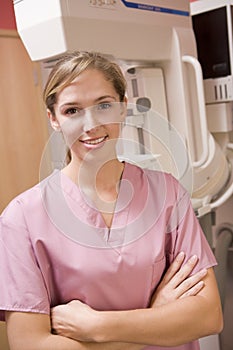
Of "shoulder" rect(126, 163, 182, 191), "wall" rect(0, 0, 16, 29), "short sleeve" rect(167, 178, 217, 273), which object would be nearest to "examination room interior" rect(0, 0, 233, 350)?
"wall" rect(0, 0, 16, 29)

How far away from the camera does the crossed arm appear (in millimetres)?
780

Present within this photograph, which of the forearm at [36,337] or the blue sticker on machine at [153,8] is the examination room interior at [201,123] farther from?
the forearm at [36,337]

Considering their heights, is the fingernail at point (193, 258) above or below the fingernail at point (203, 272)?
above

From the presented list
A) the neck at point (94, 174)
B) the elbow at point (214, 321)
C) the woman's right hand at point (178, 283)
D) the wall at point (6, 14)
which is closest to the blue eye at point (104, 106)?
the neck at point (94, 174)

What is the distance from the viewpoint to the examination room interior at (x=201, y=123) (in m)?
1.55

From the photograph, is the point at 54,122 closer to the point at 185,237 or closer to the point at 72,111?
the point at 72,111

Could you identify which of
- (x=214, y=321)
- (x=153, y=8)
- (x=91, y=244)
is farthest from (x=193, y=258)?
(x=153, y=8)

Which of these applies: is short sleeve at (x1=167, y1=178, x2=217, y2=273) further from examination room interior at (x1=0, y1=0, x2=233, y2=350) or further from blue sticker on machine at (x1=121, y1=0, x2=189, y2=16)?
blue sticker on machine at (x1=121, y1=0, x2=189, y2=16)

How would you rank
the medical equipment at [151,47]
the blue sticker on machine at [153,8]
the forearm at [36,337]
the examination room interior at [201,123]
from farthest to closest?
the examination room interior at [201,123]
the blue sticker on machine at [153,8]
the medical equipment at [151,47]
the forearm at [36,337]

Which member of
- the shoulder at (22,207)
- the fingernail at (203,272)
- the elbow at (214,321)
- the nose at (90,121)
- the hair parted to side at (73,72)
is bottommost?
the elbow at (214,321)

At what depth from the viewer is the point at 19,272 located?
808 millimetres

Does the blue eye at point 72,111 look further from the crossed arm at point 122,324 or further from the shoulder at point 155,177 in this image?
the crossed arm at point 122,324

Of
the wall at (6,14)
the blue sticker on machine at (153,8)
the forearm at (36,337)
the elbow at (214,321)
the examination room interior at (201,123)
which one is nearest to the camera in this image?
the forearm at (36,337)

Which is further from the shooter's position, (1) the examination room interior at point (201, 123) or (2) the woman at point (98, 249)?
(1) the examination room interior at point (201, 123)
